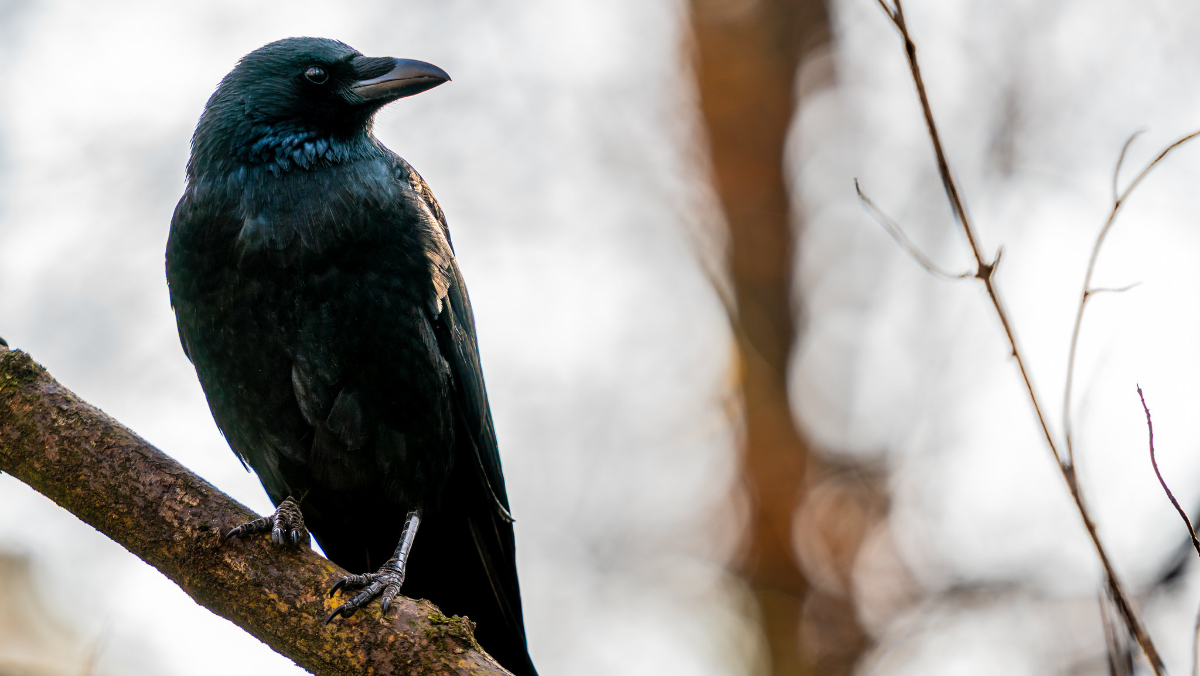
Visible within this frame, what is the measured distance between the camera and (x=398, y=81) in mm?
3750

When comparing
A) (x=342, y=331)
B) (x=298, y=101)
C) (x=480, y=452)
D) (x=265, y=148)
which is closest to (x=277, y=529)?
(x=342, y=331)

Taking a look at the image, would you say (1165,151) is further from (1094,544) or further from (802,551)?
(802,551)

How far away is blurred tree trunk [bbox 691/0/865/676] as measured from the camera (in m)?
6.73

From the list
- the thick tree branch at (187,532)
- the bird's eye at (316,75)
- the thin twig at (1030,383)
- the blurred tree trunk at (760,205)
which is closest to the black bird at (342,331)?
the bird's eye at (316,75)

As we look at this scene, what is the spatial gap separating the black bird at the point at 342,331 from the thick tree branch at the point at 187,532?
12 cm

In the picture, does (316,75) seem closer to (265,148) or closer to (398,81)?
(398,81)

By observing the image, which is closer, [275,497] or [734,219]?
[275,497]

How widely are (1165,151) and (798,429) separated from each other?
462 centimetres

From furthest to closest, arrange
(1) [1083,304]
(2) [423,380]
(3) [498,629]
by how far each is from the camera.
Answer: (3) [498,629] < (2) [423,380] < (1) [1083,304]

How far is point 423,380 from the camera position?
3367mm

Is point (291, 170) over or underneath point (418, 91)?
underneath

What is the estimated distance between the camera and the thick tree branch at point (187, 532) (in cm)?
259

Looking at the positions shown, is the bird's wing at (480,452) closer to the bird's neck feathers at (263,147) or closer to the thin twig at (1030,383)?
the bird's neck feathers at (263,147)

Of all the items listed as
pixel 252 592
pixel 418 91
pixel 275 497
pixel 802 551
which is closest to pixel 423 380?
pixel 275 497
